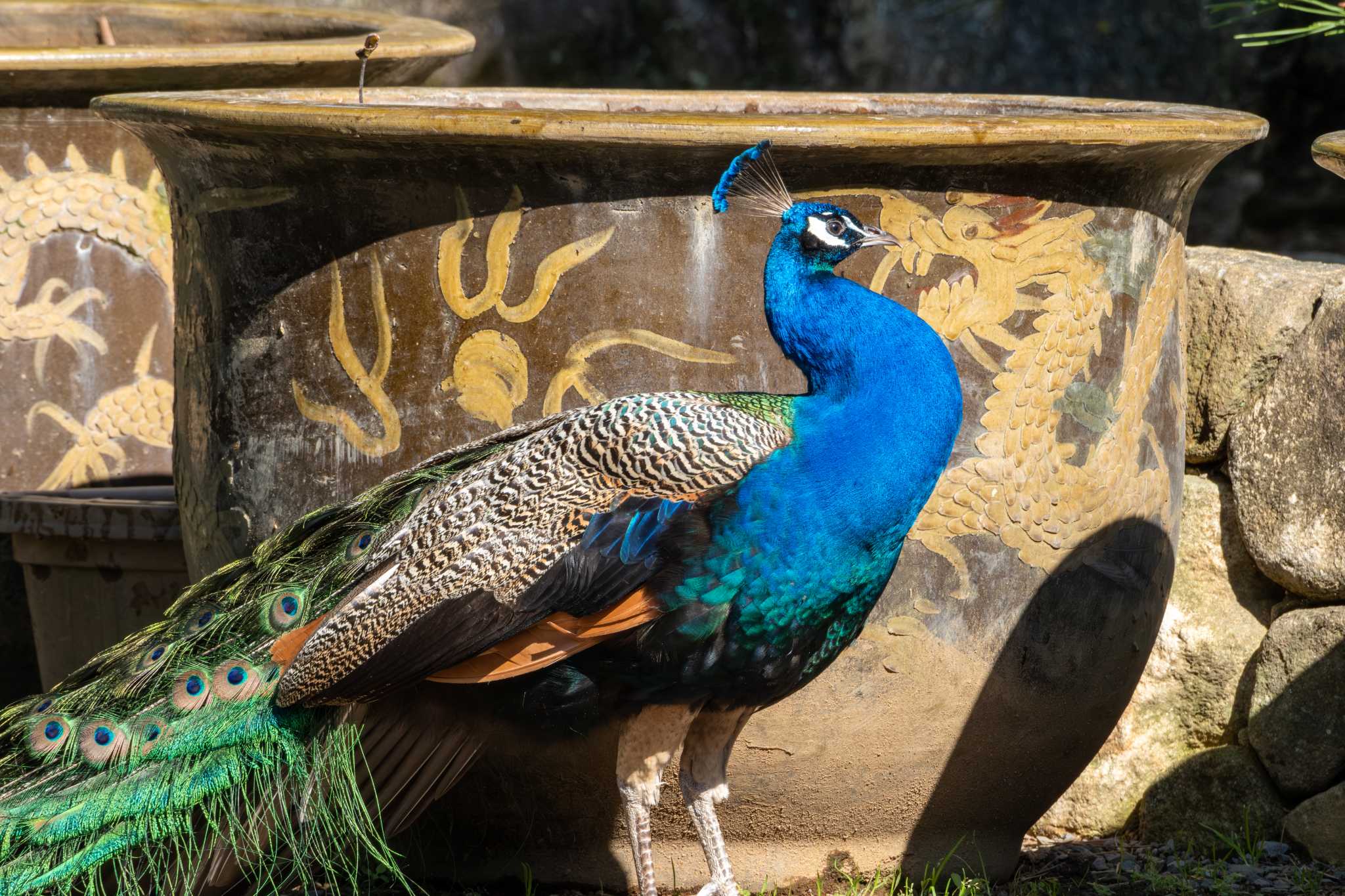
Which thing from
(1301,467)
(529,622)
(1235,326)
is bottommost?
(1301,467)

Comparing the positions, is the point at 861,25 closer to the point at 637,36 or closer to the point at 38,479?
the point at 637,36

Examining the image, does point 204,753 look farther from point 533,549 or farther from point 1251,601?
point 1251,601

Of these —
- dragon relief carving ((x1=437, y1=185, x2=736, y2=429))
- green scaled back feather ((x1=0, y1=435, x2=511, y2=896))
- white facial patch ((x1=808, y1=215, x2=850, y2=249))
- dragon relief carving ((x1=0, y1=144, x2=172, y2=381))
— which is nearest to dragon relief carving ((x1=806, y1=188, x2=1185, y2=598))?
white facial patch ((x1=808, y1=215, x2=850, y2=249))

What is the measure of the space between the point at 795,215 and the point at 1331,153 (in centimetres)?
79

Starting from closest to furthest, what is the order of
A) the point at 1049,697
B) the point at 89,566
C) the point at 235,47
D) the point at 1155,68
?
the point at 1049,697
the point at 89,566
the point at 235,47
the point at 1155,68

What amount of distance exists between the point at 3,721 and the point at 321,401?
0.76 meters

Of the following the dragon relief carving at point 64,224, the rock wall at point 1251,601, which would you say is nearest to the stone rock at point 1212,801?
the rock wall at point 1251,601

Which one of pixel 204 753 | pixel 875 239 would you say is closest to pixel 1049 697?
pixel 875 239

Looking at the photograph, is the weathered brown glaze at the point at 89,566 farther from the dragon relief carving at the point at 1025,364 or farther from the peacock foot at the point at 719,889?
the dragon relief carving at the point at 1025,364

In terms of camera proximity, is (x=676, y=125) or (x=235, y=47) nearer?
(x=676, y=125)

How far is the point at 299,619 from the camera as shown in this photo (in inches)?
107

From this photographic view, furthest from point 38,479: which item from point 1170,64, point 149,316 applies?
point 1170,64

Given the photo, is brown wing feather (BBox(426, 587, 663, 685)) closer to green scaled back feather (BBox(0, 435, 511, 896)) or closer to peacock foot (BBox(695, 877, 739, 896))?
green scaled back feather (BBox(0, 435, 511, 896))

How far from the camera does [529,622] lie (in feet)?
7.96
